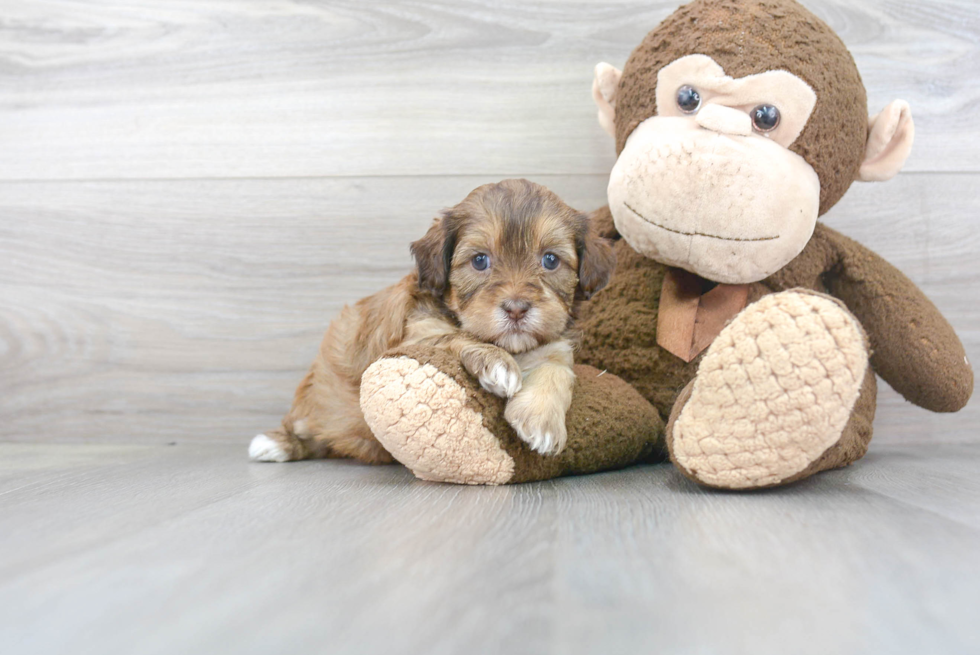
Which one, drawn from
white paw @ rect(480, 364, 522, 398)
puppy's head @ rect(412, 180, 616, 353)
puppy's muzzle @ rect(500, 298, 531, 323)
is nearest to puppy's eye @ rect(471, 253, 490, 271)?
puppy's head @ rect(412, 180, 616, 353)

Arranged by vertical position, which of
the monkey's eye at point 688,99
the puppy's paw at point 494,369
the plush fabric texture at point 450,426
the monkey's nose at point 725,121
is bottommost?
the plush fabric texture at point 450,426

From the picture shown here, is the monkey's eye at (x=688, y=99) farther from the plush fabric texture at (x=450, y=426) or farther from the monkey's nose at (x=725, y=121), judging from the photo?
the plush fabric texture at (x=450, y=426)

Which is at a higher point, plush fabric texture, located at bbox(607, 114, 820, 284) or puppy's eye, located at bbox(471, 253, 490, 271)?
plush fabric texture, located at bbox(607, 114, 820, 284)

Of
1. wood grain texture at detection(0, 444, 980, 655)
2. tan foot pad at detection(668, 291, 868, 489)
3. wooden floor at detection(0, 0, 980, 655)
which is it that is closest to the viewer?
wood grain texture at detection(0, 444, 980, 655)

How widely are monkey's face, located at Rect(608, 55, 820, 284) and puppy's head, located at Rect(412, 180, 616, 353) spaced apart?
135 mm

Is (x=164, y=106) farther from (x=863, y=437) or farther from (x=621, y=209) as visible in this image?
(x=863, y=437)

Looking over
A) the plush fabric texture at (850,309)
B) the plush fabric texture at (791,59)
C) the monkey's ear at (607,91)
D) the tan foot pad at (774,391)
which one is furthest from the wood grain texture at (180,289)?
the tan foot pad at (774,391)

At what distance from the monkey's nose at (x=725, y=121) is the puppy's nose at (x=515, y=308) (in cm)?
51

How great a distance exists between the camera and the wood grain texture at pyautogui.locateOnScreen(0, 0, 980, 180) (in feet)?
6.44

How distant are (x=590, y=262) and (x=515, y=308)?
0.25 m

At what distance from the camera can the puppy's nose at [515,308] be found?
131 centimetres

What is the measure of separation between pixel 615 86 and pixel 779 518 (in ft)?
3.57

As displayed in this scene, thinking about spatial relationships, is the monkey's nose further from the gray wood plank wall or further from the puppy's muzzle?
the gray wood plank wall

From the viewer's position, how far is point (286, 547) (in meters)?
0.92
